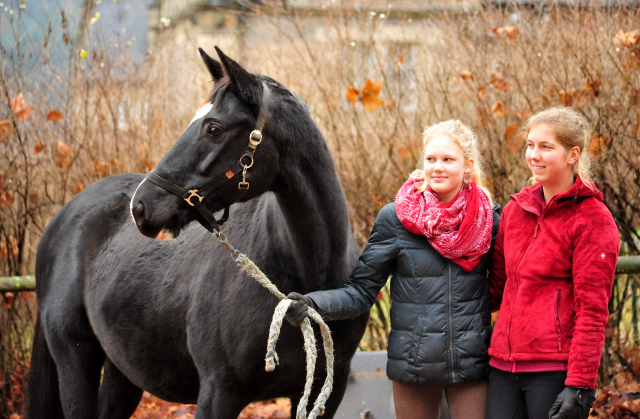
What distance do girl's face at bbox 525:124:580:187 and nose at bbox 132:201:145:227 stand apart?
59.2 inches

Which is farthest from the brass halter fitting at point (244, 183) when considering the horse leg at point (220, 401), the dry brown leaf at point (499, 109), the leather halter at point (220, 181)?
the dry brown leaf at point (499, 109)

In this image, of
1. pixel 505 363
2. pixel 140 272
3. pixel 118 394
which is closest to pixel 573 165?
pixel 505 363

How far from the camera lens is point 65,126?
546 centimetres

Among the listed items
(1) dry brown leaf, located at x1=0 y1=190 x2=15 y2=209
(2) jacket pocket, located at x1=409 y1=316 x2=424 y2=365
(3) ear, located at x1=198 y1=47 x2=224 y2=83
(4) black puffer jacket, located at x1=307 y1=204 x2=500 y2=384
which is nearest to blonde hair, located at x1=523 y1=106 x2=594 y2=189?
(4) black puffer jacket, located at x1=307 y1=204 x2=500 y2=384

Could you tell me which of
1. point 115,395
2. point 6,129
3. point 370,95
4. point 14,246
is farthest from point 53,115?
point 370,95

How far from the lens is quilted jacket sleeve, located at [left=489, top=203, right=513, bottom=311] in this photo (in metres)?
2.53

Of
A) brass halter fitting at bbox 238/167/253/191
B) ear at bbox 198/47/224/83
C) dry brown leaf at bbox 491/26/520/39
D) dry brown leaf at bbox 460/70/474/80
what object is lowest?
brass halter fitting at bbox 238/167/253/191

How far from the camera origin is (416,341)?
2.41 m

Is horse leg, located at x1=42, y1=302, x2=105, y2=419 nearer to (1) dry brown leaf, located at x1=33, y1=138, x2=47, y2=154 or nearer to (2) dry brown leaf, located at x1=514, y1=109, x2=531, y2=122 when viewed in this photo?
(1) dry brown leaf, located at x1=33, y1=138, x2=47, y2=154

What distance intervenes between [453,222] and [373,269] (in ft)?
1.31

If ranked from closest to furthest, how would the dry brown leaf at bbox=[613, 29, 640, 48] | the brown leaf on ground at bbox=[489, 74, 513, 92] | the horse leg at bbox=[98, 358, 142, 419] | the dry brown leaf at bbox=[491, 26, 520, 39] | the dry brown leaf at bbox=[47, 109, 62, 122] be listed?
the horse leg at bbox=[98, 358, 142, 419] < the dry brown leaf at bbox=[613, 29, 640, 48] < the brown leaf on ground at bbox=[489, 74, 513, 92] < the dry brown leaf at bbox=[491, 26, 520, 39] < the dry brown leaf at bbox=[47, 109, 62, 122]

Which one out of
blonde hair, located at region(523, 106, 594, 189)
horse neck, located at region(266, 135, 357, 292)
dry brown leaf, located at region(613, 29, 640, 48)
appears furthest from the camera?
dry brown leaf, located at region(613, 29, 640, 48)

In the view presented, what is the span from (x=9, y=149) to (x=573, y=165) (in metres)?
4.77

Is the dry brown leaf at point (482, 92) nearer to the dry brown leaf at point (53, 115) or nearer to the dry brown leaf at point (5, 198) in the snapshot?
the dry brown leaf at point (53, 115)
